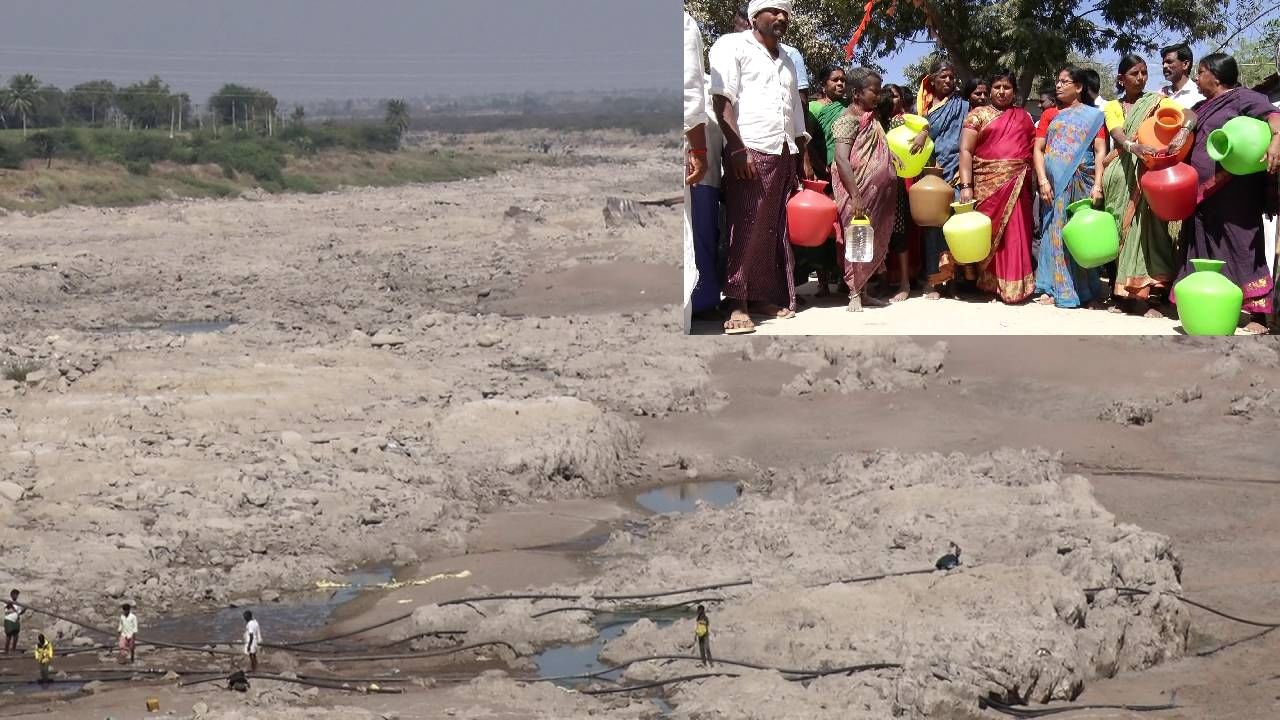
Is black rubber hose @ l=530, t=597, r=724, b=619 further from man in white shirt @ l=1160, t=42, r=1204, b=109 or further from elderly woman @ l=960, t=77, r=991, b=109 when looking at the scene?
man in white shirt @ l=1160, t=42, r=1204, b=109

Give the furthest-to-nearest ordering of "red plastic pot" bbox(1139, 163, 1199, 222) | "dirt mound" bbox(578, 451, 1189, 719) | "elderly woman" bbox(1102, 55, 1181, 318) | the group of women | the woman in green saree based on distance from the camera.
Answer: the woman in green saree → "elderly woman" bbox(1102, 55, 1181, 318) → "red plastic pot" bbox(1139, 163, 1199, 222) → the group of women → "dirt mound" bbox(578, 451, 1189, 719)

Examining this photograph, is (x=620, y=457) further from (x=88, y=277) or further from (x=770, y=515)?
(x=88, y=277)

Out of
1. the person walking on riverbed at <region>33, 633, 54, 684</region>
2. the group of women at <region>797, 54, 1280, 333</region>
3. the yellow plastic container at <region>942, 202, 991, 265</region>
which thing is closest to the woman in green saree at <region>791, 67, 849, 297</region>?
the group of women at <region>797, 54, 1280, 333</region>

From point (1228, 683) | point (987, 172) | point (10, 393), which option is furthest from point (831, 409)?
point (10, 393)

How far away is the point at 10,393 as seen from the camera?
1034 cm

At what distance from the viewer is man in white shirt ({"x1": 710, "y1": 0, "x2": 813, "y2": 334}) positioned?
5.98 meters

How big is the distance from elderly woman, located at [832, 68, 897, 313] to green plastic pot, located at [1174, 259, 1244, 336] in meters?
1.28

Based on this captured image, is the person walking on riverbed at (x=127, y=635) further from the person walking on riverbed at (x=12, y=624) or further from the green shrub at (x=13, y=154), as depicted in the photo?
the green shrub at (x=13, y=154)

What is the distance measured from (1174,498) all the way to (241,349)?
7.03 m

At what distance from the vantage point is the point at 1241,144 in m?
6.16

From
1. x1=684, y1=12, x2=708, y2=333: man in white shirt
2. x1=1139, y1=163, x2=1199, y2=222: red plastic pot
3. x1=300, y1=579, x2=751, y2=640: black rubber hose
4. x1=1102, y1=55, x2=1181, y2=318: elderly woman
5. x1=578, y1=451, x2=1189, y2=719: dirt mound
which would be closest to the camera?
x1=684, y1=12, x2=708, y2=333: man in white shirt

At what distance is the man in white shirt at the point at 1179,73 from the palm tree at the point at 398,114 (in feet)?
117

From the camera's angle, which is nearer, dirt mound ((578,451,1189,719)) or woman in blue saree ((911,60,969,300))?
dirt mound ((578,451,1189,719))

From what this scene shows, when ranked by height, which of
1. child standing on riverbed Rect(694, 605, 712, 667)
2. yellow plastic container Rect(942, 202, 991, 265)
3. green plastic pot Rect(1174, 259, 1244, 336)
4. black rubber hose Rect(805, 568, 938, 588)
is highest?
yellow plastic container Rect(942, 202, 991, 265)
